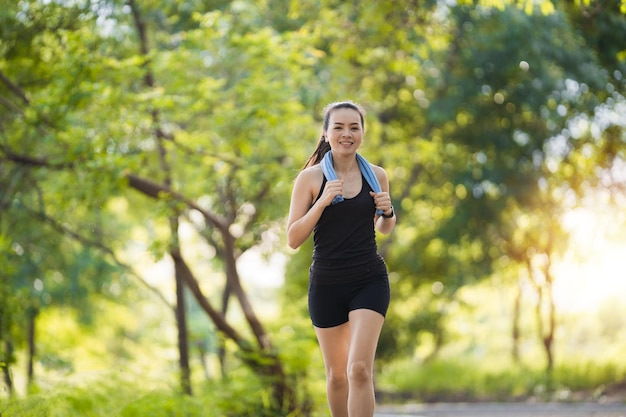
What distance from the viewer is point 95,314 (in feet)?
69.6

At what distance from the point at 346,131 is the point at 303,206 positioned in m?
0.49

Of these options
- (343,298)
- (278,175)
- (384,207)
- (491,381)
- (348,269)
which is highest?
(278,175)

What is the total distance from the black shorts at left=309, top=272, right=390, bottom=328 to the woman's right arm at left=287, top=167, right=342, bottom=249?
314 millimetres

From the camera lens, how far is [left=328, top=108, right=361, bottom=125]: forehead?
4.81 meters

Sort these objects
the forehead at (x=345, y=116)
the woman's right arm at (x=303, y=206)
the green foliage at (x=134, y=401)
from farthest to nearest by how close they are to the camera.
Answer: the green foliage at (x=134, y=401), the forehead at (x=345, y=116), the woman's right arm at (x=303, y=206)

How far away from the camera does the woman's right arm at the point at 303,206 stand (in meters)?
4.59

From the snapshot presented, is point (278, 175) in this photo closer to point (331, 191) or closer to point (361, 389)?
point (331, 191)

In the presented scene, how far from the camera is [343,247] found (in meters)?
4.70

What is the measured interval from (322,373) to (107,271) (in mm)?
10505

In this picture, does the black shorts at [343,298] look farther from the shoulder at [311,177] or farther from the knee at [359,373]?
the shoulder at [311,177]

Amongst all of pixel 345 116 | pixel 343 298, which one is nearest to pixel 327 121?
pixel 345 116

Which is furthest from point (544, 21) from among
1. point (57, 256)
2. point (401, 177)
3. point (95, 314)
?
point (95, 314)

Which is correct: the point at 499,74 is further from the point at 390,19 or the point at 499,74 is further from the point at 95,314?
the point at 95,314

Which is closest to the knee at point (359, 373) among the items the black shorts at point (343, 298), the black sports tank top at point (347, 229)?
the black shorts at point (343, 298)
